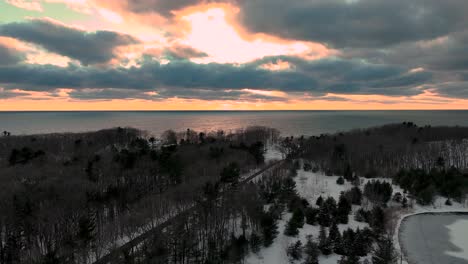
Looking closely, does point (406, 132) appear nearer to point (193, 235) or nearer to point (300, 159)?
point (300, 159)

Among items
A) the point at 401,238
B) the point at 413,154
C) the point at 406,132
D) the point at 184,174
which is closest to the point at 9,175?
the point at 184,174

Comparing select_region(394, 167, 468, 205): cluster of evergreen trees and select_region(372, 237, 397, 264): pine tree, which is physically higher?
Result: select_region(394, 167, 468, 205): cluster of evergreen trees

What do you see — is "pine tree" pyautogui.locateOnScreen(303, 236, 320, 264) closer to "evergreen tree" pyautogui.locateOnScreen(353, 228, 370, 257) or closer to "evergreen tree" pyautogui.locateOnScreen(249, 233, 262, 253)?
"evergreen tree" pyautogui.locateOnScreen(353, 228, 370, 257)

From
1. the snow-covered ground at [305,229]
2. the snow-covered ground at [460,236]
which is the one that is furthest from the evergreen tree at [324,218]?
the snow-covered ground at [460,236]

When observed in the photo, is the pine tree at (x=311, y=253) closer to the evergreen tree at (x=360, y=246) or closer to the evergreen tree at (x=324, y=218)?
the evergreen tree at (x=360, y=246)

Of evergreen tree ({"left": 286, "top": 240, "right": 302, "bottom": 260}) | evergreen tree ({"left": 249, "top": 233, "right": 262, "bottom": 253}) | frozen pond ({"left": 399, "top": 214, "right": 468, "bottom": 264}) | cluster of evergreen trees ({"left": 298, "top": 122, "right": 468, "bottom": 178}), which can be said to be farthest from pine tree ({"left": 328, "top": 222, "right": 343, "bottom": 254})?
cluster of evergreen trees ({"left": 298, "top": 122, "right": 468, "bottom": 178})

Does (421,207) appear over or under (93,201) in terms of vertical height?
under

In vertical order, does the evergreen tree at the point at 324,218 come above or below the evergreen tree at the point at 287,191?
below

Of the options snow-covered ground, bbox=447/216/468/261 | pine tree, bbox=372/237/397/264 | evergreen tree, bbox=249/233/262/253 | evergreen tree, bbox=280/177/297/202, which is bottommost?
snow-covered ground, bbox=447/216/468/261
